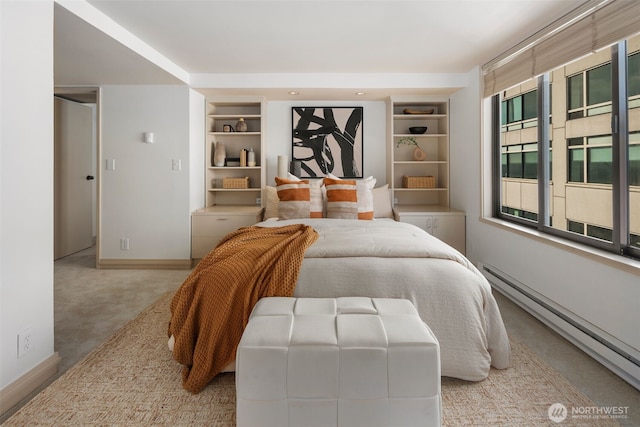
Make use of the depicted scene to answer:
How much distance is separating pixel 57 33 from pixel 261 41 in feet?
4.97

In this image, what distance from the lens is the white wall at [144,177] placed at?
443 centimetres

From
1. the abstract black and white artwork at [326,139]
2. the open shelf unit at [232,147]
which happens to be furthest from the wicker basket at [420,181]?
the open shelf unit at [232,147]

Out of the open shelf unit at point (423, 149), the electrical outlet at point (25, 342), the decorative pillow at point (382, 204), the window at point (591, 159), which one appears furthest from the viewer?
the open shelf unit at point (423, 149)

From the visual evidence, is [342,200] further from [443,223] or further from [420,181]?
[420,181]

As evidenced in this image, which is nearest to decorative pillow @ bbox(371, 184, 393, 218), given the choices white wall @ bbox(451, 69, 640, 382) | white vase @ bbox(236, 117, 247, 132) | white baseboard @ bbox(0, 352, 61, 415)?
white wall @ bbox(451, 69, 640, 382)

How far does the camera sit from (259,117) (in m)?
4.95

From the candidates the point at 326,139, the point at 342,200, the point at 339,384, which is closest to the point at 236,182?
the point at 326,139

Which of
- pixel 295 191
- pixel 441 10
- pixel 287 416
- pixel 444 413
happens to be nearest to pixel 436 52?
pixel 441 10

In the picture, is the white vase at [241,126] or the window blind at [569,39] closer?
the window blind at [569,39]

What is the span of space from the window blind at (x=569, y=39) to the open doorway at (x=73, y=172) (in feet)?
14.9

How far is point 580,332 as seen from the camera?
7.80 ft

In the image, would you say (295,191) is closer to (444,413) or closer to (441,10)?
(441,10)

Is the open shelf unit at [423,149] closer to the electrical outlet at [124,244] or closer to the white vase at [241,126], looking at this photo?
the white vase at [241,126]

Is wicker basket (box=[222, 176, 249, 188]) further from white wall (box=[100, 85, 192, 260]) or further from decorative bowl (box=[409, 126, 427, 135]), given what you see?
decorative bowl (box=[409, 126, 427, 135])
